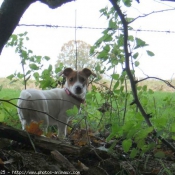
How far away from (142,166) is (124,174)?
7.6 inches

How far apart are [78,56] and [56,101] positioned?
699 mm

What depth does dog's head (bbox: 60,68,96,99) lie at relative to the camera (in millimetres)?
4199

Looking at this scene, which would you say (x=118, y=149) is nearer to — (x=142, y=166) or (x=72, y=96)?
(x=142, y=166)

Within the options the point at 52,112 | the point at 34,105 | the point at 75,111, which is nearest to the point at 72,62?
the point at 52,112

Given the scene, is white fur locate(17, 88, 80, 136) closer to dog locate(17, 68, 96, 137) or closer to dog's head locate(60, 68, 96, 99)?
dog locate(17, 68, 96, 137)

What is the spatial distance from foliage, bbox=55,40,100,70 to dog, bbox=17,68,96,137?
13 cm

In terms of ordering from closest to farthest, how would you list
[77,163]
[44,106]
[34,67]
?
1. [77,163]
2. [44,106]
3. [34,67]

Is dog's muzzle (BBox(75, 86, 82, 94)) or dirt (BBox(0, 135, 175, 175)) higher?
dog's muzzle (BBox(75, 86, 82, 94))

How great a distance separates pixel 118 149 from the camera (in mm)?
2420

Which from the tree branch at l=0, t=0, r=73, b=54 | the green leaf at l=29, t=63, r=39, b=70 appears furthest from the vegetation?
the tree branch at l=0, t=0, r=73, b=54

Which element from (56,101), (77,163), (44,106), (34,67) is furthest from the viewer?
(34,67)

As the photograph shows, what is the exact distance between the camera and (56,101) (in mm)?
3828

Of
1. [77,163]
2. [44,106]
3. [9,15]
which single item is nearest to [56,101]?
[44,106]

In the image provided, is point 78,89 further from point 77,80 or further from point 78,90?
point 77,80
